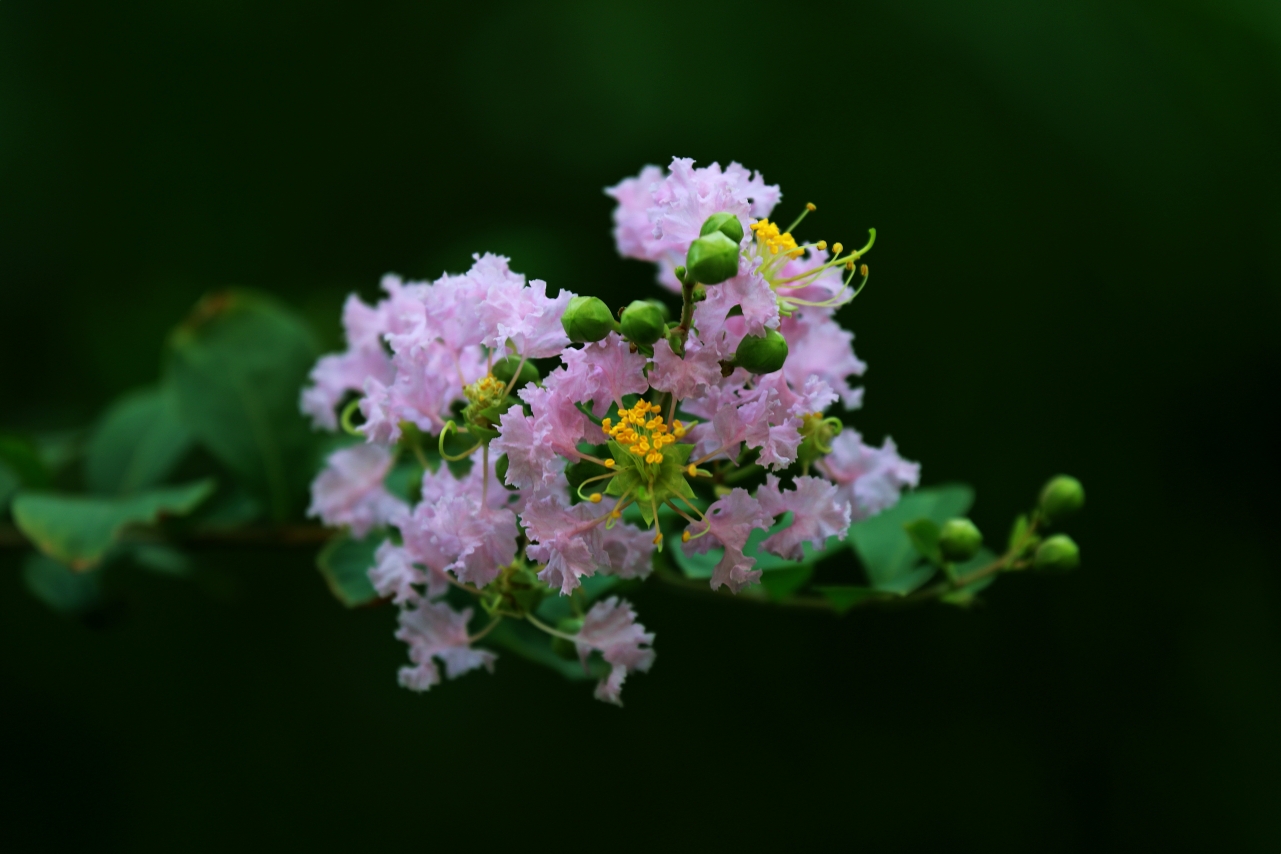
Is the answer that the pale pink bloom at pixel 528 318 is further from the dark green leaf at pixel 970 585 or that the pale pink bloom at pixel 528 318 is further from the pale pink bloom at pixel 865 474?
the dark green leaf at pixel 970 585

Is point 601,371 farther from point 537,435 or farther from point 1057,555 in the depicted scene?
point 1057,555

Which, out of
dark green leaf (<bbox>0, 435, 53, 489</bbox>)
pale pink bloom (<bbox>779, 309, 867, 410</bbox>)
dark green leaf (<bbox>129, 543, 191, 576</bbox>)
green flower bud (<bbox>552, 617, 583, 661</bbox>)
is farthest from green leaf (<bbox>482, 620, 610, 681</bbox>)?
dark green leaf (<bbox>0, 435, 53, 489</bbox>)

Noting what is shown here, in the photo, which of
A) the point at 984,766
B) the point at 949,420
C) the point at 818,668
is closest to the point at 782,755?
the point at 818,668

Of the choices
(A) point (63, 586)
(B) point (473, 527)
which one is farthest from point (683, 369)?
(A) point (63, 586)

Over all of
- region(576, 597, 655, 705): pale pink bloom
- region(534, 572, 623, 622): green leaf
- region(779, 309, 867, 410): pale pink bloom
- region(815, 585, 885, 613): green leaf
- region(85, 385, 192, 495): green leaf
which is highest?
region(85, 385, 192, 495): green leaf

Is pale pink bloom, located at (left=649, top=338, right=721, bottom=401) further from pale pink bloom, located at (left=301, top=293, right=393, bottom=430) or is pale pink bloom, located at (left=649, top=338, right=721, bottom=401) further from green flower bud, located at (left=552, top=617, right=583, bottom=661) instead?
pale pink bloom, located at (left=301, top=293, right=393, bottom=430)
